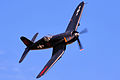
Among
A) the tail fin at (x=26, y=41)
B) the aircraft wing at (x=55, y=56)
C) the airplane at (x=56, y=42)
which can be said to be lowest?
the aircraft wing at (x=55, y=56)

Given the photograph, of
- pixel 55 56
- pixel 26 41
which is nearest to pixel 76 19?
pixel 26 41

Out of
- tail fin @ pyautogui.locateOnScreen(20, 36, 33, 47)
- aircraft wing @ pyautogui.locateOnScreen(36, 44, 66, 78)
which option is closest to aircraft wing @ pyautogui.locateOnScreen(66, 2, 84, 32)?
aircraft wing @ pyautogui.locateOnScreen(36, 44, 66, 78)

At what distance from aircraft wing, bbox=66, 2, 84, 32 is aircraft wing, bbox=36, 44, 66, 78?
406 centimetres

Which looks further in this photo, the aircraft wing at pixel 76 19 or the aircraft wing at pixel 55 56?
the aircraft wing at pixel 76 19

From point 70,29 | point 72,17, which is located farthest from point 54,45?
point 72,17

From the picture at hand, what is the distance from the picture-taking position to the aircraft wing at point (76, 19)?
162 feet

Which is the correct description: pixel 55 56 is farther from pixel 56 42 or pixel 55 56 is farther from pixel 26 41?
pixel 26 41

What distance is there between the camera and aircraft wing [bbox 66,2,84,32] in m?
49.4

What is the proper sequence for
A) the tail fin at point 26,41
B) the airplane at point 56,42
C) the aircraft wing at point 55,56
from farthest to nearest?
the tail fin at point 26,41
the airplane at point 56,42
the aircraft wing at point 55,56

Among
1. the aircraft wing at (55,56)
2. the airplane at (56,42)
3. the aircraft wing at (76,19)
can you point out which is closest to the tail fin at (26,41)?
the airplane at (56,42)

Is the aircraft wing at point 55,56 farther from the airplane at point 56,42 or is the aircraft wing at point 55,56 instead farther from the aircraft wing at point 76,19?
the aircraft wing at point 76,19

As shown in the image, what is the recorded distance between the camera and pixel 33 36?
51.0m

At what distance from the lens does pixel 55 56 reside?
44.6 m

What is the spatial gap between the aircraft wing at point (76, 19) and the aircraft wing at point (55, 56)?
406cm
